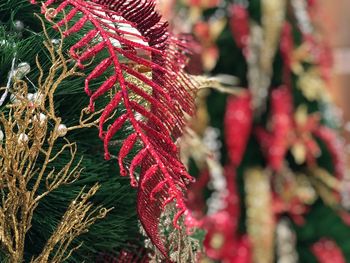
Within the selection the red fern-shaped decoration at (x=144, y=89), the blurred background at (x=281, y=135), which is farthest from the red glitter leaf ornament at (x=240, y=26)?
A: the red fern-shaped decoration at (x=144, y=89)

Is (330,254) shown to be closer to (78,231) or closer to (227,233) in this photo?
(227,233)

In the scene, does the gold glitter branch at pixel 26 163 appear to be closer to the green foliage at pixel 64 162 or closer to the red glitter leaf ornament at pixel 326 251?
the green foliage at pixel 64 162

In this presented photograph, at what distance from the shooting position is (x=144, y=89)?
2.03 ft

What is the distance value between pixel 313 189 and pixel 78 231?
0.35 m

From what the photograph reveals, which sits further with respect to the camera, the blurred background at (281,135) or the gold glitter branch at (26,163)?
the gold glitter branch at (26,163)

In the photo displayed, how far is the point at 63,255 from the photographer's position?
0.61m

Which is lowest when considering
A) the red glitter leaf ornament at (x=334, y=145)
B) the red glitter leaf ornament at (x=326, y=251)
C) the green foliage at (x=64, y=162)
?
the green foliage at (x=64, y=162)

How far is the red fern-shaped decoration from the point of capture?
1.78 ft

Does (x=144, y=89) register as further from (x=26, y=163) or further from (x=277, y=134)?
(x=277, y=134)

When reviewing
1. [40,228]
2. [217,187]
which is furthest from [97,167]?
[217,187]

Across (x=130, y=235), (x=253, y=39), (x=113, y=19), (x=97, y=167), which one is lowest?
(x=130, y=235)

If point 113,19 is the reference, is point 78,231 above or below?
below

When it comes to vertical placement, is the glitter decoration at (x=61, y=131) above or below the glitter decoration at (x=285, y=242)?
below

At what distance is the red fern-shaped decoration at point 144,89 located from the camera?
1.78 ft
